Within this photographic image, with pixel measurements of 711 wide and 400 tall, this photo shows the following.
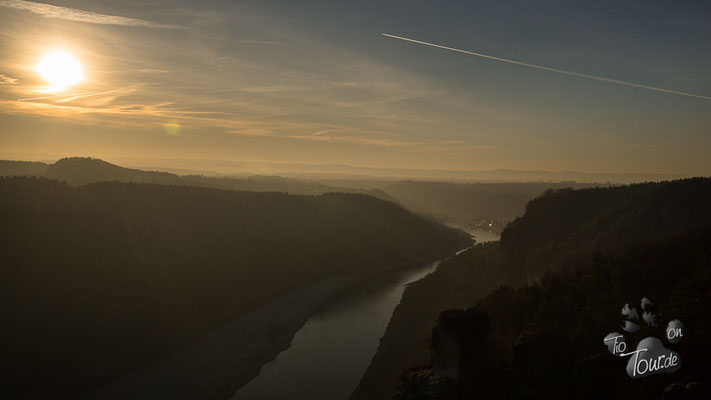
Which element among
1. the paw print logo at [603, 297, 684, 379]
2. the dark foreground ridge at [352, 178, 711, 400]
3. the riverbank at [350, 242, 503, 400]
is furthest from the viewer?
the riverbank at [350, 242, 503, 400]

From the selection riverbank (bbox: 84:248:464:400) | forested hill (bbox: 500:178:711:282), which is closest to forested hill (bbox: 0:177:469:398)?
riverbank (bbox: 84:248:464:400)

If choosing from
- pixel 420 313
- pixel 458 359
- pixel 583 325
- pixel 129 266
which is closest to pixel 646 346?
pixel 583 325

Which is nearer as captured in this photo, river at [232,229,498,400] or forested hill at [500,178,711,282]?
river at [232,229,498,400]

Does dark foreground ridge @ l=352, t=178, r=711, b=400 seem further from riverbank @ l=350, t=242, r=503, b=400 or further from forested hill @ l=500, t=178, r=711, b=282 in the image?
riverbank @ l=350, t=242, r=503, b=400

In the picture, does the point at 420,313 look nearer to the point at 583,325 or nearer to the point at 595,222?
the point at 595,222

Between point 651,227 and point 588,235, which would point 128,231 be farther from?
point 651,227

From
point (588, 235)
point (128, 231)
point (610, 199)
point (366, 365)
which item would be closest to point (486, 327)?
point (366, 365)

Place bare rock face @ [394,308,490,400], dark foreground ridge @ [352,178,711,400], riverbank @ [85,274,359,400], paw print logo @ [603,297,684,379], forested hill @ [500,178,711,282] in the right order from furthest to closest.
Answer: forested hill @ [500,178,711,282], riverbank @ [85,274,359,400], bare rock face @ [394,308,490,400], dark foreground ridge @ [352,178,711,400], paw print logo @ [603,297,684,379]
